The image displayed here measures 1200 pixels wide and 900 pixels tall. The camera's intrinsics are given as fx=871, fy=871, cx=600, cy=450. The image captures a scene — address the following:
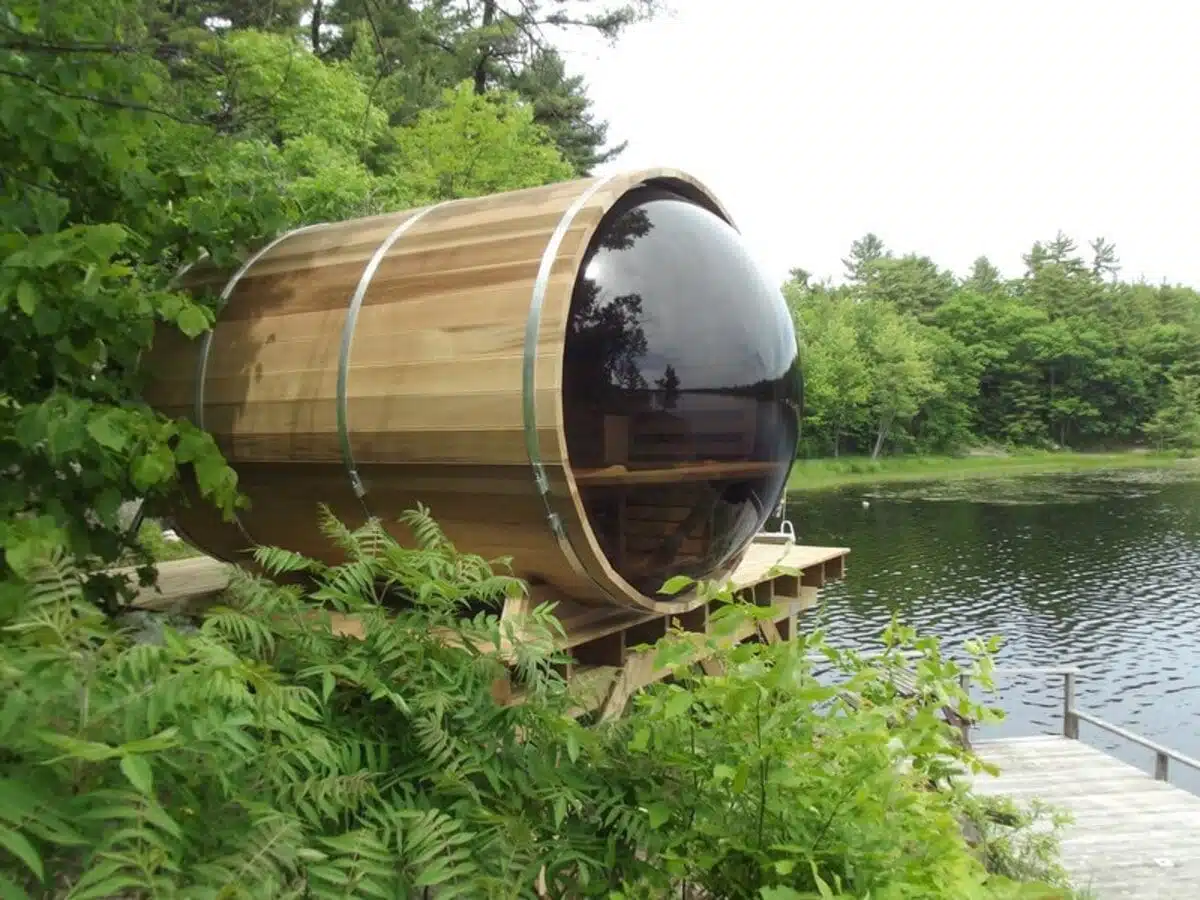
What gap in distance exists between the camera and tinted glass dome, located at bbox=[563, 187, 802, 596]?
10.0ft

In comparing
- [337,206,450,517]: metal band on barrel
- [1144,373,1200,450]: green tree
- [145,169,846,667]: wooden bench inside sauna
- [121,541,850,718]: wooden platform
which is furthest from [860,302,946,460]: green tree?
[337,206,450,517]: metal band on barrel

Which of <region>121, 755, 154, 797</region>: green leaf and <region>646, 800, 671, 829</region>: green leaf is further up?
<region>121, 755, 154, 797</region>: green leaf

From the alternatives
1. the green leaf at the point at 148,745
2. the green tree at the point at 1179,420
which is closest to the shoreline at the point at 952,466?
the green tree at the point at 1179,420

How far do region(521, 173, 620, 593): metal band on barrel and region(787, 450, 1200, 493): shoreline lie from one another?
36085mm

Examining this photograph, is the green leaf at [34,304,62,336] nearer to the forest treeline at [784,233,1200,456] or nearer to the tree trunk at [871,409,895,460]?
the forest treeline at [784,233,1200,456]

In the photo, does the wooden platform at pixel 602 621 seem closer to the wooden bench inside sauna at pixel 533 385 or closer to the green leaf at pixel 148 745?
the wooden bench inside sauna at pixel 533 385

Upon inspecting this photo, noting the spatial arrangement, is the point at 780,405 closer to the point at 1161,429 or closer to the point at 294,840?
the point at 294,840

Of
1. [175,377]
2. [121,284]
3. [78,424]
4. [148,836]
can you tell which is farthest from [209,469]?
[148,836]

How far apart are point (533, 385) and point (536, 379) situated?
0.07 ft

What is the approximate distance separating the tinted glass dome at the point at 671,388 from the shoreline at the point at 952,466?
116 feet

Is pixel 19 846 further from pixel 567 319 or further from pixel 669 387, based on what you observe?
pixel 669 387

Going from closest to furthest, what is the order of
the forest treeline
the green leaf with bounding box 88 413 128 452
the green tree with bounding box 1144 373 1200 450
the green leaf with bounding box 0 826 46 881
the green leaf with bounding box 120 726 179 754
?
1. the green leaf with bounding box 0 826 46 881
2. the green leaf with bounding box 120 726 179 754
3. the green leaf with bounding box 88 413 128 452
4. the forest treeline
5. the green tree with bounding box 1144 373 1200 450

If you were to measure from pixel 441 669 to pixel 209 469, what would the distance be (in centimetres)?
130

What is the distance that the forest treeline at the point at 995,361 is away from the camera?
49000 millimetres
